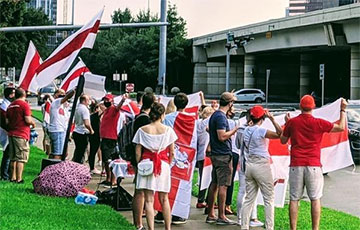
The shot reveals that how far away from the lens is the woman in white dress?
8008 mm

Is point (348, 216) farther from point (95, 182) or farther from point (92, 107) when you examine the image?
point (92, 107)

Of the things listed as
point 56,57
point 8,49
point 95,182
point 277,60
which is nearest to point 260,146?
point 56,57

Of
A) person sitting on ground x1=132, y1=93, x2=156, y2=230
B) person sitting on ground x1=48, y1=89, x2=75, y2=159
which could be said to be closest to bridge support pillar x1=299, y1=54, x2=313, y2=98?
person sitting on ground x1=48, y1=89, x2=75, y2=159

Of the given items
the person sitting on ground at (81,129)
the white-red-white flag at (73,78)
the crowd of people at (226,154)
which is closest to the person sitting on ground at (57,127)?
the person sitting on ground at (81,129)

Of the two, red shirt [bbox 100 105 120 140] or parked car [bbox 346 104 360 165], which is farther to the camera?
parked car [bbox 346 104 360 165]

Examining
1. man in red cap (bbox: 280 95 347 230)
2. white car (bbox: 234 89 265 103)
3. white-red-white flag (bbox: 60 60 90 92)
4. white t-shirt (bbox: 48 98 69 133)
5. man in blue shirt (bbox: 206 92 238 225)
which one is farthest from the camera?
white car (bbox: 234 89 265 103)

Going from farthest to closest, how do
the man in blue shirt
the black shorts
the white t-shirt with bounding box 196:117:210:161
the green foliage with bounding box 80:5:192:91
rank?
the green foliage with bounding box 80:5:192:91 < the black shorts < the white t-shirt with bounding box 196:117:210:161 < the man in blue shirt

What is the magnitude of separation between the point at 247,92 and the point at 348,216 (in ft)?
176

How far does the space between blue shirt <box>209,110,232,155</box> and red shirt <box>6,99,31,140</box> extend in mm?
3864


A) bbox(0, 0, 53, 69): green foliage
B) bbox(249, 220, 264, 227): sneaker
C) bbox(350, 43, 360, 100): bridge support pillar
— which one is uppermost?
bbox(0, 0, 53, 69): green foliage

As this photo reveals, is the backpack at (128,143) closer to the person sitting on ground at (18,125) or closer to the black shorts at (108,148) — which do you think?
the person sitting on ground at (18,125)

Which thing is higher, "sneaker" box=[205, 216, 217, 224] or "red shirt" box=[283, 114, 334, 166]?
"red shirt" box=[283, 114, 334, 166]

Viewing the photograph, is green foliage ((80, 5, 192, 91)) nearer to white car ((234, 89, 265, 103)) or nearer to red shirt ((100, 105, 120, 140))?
white car ((234, 89, 265, 103))

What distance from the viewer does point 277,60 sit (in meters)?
79.4
